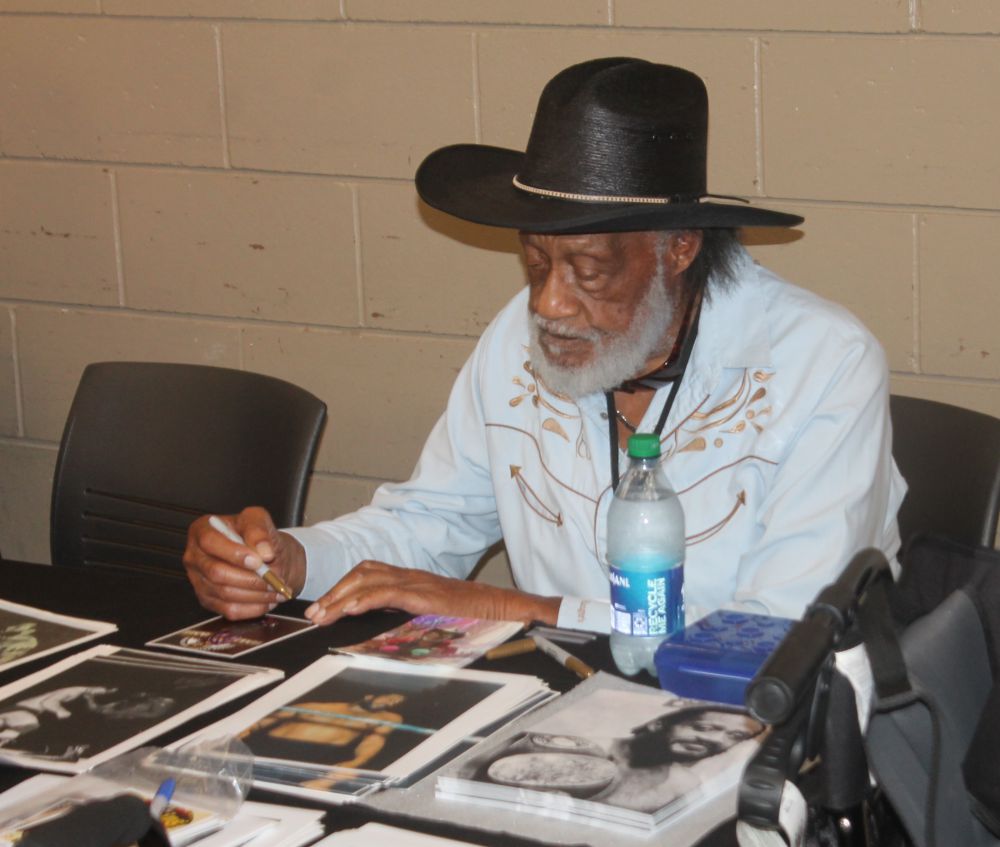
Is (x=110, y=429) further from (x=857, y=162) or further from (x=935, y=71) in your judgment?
(x=935, y=71)

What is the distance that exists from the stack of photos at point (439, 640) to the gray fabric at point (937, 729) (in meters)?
0.64

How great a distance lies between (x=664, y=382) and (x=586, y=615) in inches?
18.4

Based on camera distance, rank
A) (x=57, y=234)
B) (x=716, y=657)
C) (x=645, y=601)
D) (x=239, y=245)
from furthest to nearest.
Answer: (x=57, y=234), (x=239, y=245), (x=645, y=601), (x=716, y=657)

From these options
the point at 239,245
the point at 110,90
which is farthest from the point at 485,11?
the point at 110,90

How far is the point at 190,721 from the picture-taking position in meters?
1.59

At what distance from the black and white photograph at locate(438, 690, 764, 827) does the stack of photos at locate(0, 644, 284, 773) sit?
1.28 ft

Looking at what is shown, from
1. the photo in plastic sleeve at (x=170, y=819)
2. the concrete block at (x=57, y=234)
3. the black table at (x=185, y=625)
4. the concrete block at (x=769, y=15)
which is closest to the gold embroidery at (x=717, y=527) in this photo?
the black table at (x=185, y=625)

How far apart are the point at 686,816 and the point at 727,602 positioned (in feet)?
2.64

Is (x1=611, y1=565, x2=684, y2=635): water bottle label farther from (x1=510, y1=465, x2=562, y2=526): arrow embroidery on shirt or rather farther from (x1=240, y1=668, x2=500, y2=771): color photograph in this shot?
(x1=510, y1=465, x2=562, y2=526): arrow embroidery on shirt

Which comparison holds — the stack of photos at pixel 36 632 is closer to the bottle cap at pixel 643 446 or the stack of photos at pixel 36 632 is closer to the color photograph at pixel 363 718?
the color photograph at pixel 363 718

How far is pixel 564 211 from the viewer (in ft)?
6.52

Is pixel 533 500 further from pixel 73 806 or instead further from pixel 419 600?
pixel 73 806

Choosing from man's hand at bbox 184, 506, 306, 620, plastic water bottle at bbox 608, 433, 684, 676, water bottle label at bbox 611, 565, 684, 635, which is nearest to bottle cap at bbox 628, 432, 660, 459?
plastic water bottle at bbox 608, 433, 684, 676

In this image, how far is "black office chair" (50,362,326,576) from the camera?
2.41m
